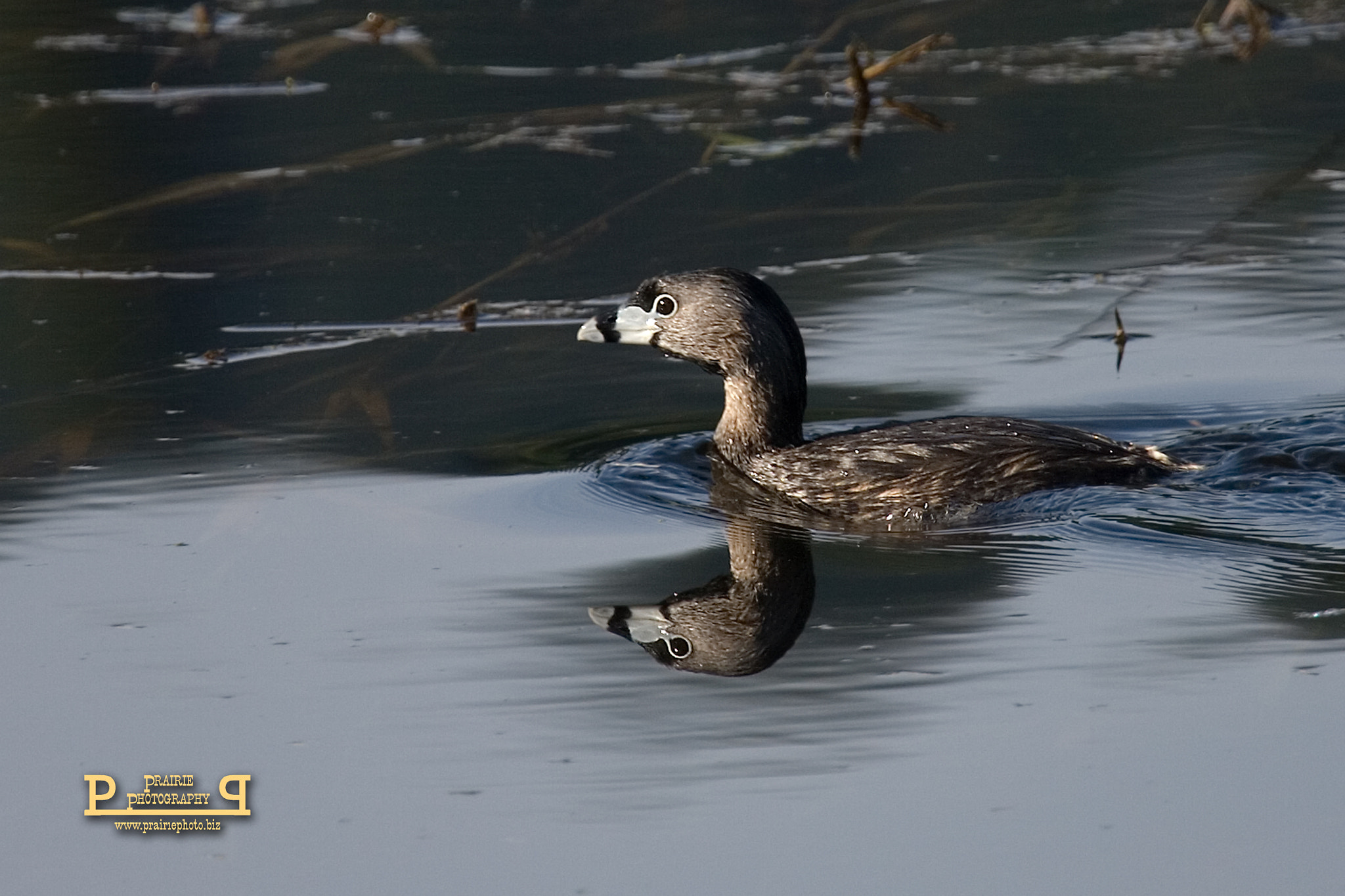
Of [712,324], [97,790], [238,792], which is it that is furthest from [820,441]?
[97,790]

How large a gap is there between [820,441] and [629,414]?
96 cm

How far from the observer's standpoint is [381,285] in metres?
9.41

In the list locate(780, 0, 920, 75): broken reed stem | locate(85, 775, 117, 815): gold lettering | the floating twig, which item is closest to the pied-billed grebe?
the floating twig

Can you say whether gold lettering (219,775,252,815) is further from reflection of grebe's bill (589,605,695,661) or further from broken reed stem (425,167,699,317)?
broken reed stem (425,167,699,317)

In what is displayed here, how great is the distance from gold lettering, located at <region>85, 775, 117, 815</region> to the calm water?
4 centimetres

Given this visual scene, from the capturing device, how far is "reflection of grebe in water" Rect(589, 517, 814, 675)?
17.1 feet

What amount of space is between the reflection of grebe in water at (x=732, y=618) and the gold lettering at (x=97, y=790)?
144 centimetres

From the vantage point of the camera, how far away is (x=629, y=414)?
7766mm

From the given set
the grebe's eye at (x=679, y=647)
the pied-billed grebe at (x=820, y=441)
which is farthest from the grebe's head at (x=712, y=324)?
the grebe's eye at (x=679, y=647)

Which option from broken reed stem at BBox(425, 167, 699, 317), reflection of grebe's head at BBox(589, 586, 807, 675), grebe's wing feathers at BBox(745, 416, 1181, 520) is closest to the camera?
reflection of grebe's head at BBox(589, 586, 807, 675)

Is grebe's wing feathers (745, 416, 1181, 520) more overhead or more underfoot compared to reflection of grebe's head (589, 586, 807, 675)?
more overhead

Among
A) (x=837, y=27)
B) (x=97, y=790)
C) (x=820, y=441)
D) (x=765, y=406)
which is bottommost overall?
(x=97, y=790)

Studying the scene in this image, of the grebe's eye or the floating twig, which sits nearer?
the grebe's eye

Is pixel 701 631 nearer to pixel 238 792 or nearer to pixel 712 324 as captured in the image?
pixel 238 792
